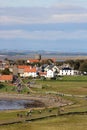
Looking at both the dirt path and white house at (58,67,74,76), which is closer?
the dirt path

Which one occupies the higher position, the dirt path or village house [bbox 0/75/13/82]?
village house [bbox 0/75/13/82]

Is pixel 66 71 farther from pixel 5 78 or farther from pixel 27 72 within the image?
pixel 5 78

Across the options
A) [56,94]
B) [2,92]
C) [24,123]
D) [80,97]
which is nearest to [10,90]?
[2,92]

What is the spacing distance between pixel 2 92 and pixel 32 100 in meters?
9.26

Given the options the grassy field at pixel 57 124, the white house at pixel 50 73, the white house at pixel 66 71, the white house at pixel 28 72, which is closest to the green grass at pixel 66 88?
the white house at pixel 50 73

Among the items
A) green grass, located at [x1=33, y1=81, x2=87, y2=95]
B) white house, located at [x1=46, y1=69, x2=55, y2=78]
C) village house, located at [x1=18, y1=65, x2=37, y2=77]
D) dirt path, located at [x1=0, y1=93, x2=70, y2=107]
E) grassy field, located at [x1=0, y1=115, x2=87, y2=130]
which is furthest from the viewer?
white house, located at [x1=46, y1=69, x2=55, y2=78]

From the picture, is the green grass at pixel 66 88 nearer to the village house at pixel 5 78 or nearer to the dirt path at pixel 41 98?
the dirt path at pixel 41 98

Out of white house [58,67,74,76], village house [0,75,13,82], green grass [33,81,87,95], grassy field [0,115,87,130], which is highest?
white house [58,67,74,76]

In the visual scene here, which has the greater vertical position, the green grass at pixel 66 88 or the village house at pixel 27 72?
the village house at pixel 27 72

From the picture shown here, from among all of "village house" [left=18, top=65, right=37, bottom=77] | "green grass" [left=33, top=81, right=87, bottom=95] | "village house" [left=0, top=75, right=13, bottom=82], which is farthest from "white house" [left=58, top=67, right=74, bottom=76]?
"green grass" [left=33, top=81, right=87, bottom=95]

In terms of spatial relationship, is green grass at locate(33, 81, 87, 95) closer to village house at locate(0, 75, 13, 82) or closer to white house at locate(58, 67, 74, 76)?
village house at locate(0, 75, 13, 82)

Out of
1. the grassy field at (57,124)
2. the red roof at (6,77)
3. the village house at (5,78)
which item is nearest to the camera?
the grassy field at (57,124)

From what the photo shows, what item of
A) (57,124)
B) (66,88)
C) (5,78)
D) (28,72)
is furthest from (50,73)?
(57,124)

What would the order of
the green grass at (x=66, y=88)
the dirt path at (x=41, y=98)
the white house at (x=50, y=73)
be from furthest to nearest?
the white house at (x=50, y=73) → the green grass at (x=66, y=88) → the dirt path at (x=41, y=98)
